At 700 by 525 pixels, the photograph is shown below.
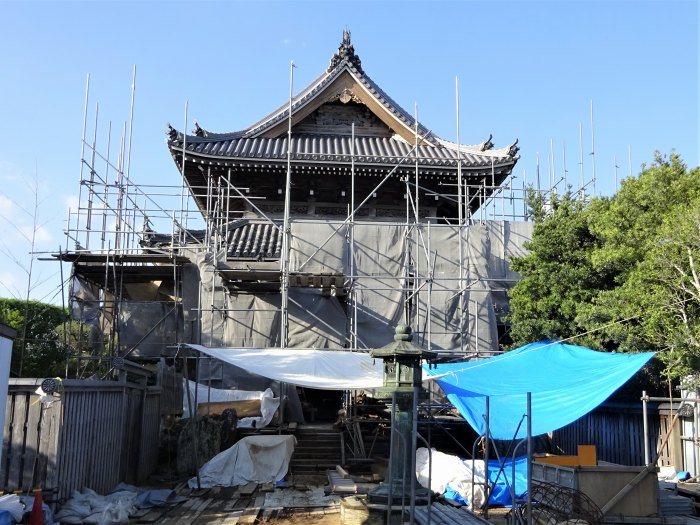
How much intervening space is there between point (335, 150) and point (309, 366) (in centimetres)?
879

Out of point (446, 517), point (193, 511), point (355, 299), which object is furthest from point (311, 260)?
point (446, 517)

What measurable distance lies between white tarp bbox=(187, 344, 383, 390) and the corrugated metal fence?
6.41 ft

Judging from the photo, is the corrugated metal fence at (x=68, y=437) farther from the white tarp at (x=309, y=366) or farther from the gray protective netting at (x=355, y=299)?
the gray protective netting at (x=355, y=299)

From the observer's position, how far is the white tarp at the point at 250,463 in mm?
11609

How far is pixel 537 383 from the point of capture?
1058cm

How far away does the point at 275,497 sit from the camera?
34.3 feet

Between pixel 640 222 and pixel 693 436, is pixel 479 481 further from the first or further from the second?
pixel 640 222

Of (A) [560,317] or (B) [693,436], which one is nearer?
(B) [693,436]

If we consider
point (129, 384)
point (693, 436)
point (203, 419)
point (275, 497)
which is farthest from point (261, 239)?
point (693, 436)

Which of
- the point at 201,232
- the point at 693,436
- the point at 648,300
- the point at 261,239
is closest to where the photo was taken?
the point at 648,300

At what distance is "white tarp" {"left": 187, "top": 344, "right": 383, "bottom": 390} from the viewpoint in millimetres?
11055

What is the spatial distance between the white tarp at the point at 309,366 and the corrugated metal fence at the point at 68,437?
6.41 feet

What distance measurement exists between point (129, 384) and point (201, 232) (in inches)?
360

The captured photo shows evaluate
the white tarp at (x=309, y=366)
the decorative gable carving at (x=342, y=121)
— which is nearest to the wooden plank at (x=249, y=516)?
the white tarp at (x=309, y=366)
